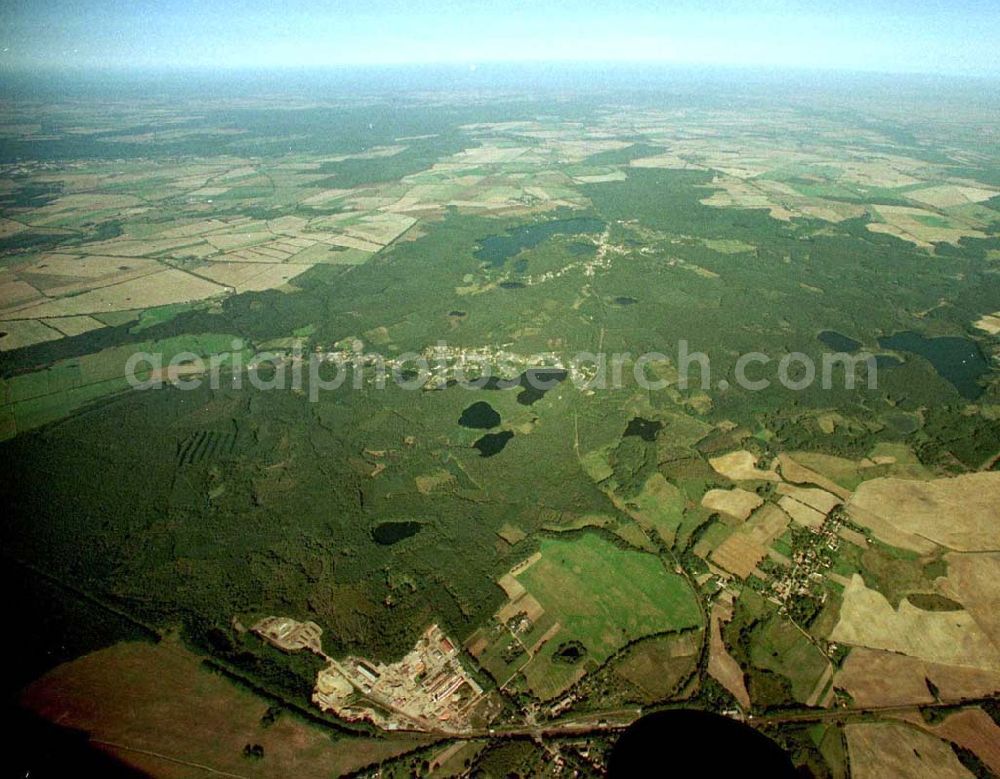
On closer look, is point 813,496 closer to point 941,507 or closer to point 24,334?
point 941,507

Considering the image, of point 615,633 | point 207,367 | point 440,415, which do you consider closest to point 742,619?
point 615,633

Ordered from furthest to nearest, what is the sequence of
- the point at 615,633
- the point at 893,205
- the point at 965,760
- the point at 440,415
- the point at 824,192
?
the point at 824,192, the point at 893,205, the point at 440,415, the point at 615,633, the point at 965,760

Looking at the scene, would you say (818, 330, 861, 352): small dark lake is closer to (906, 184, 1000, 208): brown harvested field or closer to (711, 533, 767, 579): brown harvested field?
(711, 533, 767, 579): brown harvested field

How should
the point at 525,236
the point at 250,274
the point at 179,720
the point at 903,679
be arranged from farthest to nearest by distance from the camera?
the point at 525,236 < the point at 250,274 < the point at 903,679 < the point at 179,720

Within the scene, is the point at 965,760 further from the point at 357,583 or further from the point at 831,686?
the point at 357,583

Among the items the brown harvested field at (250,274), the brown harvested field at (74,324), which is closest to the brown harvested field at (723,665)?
the brown harvested field at (250,274)

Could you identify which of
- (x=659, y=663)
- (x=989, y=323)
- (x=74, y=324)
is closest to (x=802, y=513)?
(x=659, y=663)
